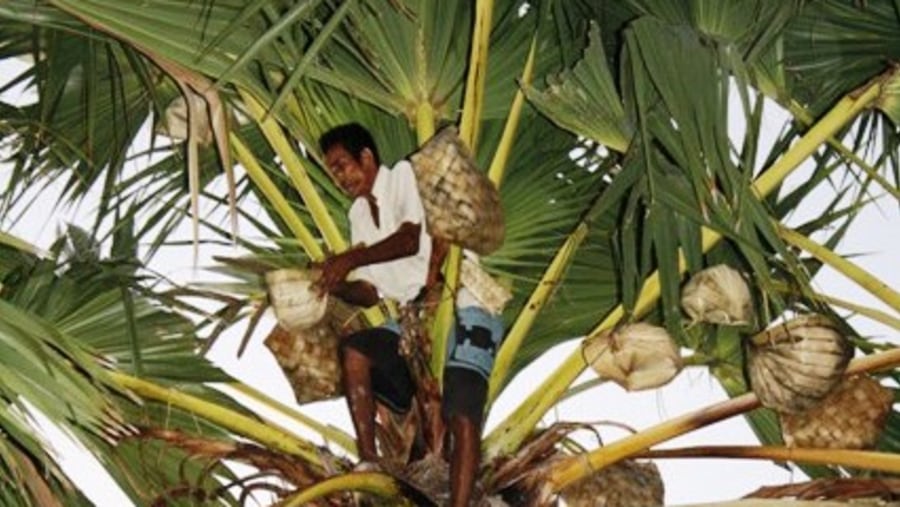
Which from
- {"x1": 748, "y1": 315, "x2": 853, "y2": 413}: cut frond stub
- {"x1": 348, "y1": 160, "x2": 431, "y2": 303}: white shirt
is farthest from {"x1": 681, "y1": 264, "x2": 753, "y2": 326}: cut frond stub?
{"x1": 348, "y1": 160, "x2": 431, "y2": 303}: white shirt

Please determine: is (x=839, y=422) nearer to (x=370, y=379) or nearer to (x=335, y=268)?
(x=370, y=379)

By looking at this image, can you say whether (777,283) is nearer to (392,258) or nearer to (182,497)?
(392,258)

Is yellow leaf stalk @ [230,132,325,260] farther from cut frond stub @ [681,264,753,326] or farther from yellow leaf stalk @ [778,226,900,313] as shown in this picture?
yellow leaf stalk @ [778,226,900,313]

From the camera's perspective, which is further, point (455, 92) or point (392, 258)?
point (455, 92)

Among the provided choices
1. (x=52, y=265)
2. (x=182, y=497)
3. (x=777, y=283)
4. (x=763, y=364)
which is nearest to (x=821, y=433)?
(x=763, y=364)

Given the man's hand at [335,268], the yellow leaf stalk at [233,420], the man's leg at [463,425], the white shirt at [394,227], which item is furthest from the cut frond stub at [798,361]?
the yellow leaf stalk at [233,420]

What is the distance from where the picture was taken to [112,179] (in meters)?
5.48

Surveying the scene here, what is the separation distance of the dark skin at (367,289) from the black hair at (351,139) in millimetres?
13

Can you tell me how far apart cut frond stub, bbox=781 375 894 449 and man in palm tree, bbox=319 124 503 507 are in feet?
2.96

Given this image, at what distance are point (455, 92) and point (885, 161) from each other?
4.49ft

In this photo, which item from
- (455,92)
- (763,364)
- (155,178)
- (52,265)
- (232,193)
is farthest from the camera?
(155,178)

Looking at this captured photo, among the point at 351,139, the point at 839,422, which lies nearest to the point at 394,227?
the point at 351,139

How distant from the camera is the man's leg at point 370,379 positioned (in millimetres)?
5141

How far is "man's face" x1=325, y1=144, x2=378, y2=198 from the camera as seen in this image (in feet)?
17.7
